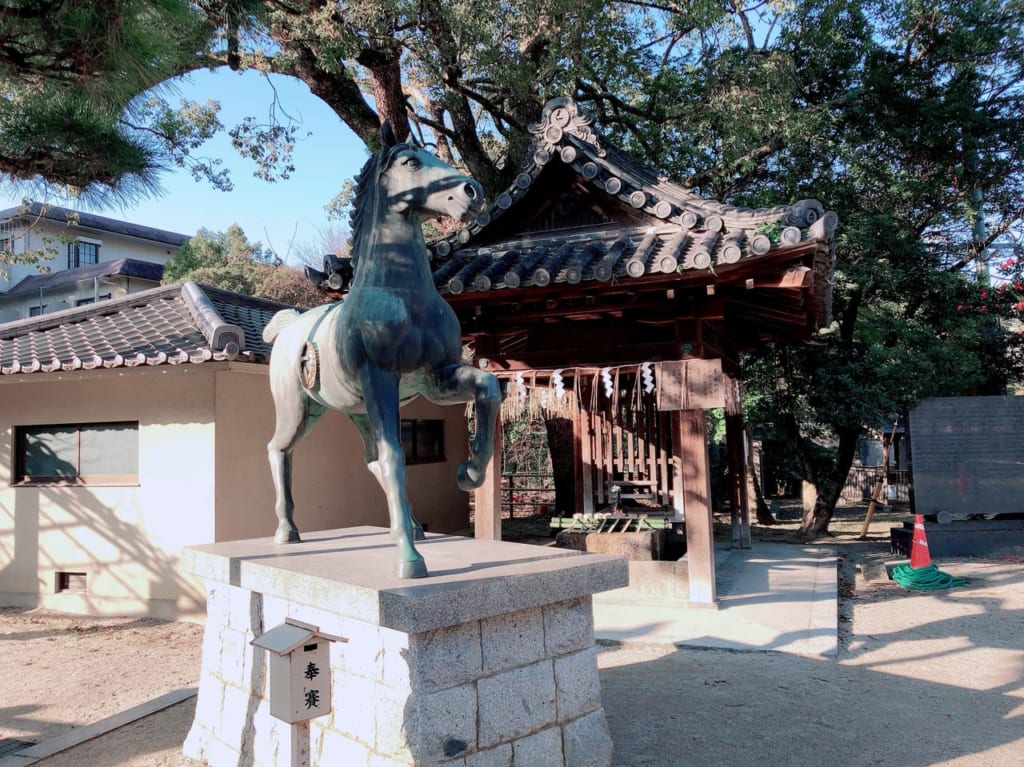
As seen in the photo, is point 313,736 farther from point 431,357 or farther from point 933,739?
point 933,739

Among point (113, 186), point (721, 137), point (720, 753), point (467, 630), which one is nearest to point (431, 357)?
point (467, 630)

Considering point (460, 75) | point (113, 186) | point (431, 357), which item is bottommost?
point (431, 357)

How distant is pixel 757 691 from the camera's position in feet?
17.3

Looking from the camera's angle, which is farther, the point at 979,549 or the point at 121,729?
the point at 979,549

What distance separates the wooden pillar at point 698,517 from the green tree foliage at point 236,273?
697 inches

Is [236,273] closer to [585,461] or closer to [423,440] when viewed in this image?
[423,440]

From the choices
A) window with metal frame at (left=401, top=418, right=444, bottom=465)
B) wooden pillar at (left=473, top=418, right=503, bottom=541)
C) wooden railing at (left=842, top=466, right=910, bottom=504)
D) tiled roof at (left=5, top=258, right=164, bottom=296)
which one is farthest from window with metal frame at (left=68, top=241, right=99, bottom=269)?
wooden railing at (left=842, top=466, right=910, bottom=504)

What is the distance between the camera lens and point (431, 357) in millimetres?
3797

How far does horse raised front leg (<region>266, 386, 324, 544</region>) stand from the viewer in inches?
176

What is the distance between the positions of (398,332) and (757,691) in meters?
3.83

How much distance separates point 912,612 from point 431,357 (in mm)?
6639

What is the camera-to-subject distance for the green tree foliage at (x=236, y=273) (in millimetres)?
24719

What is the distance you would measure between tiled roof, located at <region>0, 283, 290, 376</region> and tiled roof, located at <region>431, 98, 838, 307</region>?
2602 millimetres

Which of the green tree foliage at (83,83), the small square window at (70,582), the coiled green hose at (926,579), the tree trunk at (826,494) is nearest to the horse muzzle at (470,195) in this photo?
the green tree foliage at (83,83)
